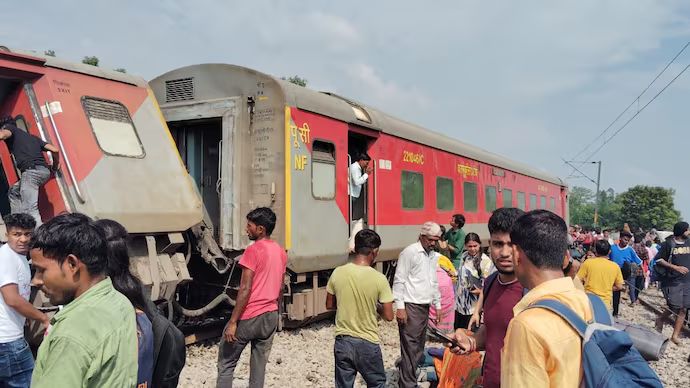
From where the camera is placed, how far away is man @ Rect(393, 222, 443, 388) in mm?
4816

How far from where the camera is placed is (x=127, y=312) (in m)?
1.86

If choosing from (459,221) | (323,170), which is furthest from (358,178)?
(459,221)

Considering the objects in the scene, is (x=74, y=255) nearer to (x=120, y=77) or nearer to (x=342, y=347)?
(x=342, y=347)

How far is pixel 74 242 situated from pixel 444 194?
9663 millimetres

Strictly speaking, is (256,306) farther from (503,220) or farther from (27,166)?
(27,166)

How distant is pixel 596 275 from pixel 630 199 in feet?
177

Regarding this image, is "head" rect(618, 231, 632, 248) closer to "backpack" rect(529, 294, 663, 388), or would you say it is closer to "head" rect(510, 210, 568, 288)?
"head" rect(510, 210, 568, 288)

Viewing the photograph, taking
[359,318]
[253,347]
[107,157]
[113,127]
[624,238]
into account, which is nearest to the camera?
[359,318]

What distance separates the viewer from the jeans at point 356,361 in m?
3.81

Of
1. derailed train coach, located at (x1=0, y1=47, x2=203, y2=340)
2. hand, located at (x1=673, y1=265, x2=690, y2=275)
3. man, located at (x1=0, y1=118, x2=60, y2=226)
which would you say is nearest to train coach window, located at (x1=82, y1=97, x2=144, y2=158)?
derailed train coach, located at (x1=0, y1=47, x2=203, y2=340)

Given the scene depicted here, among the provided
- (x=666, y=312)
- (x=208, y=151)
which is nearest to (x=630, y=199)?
(x=666, y=312)

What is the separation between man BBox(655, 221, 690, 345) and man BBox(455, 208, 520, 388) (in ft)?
19.5

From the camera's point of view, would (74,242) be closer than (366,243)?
Yes

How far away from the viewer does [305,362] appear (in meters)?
5.99
